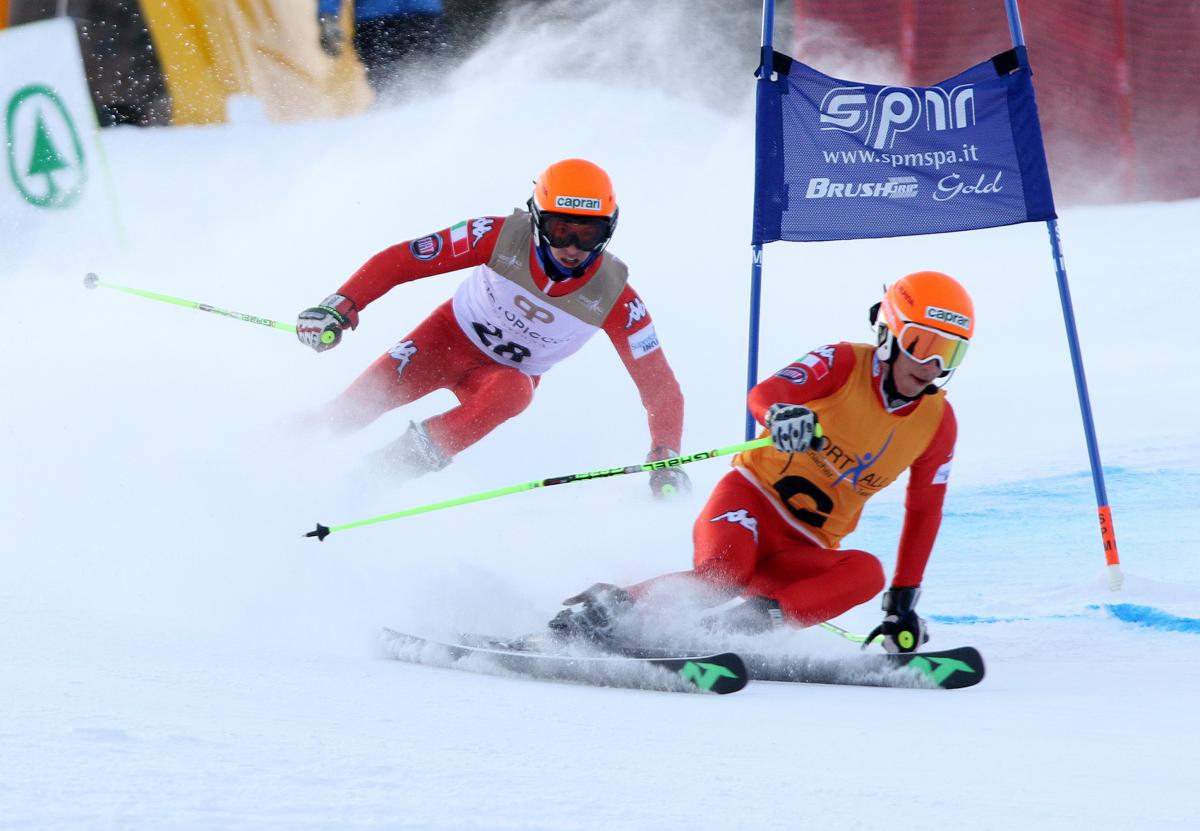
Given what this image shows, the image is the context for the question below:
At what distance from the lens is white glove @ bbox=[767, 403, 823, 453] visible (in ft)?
11.1

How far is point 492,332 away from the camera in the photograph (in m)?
5.41

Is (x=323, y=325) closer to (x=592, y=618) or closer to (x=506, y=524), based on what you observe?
(x=506, y=524)

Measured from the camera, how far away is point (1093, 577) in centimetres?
514

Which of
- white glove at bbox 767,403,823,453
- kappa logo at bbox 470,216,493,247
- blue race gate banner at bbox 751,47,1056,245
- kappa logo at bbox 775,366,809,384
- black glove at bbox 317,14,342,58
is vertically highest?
black glove at bbox 317,14,342,58

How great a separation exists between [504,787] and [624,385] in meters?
7.26

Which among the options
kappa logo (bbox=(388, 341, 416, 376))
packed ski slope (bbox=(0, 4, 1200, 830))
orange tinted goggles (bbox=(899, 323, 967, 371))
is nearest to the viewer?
packed ski slope (bbox=(0, 4, 1200, 830))

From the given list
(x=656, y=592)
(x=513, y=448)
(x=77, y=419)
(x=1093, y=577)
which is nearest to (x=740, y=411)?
(x=513, y=448)

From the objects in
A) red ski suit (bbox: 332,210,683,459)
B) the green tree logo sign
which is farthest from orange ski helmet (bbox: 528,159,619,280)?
the green tree logo sign

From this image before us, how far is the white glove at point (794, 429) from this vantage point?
3389mm

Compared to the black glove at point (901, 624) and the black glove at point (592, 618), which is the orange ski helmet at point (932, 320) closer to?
the black glove at point (901, 624)

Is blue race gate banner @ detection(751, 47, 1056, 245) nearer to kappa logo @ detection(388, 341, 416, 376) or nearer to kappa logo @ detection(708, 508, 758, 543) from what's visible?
kappa logo @ detection(388, 341, 416, 376)

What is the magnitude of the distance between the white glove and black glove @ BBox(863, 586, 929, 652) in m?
0.67

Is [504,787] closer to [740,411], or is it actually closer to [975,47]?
[740,411]

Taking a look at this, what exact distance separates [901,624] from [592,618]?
37.5 inches
